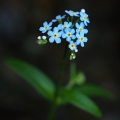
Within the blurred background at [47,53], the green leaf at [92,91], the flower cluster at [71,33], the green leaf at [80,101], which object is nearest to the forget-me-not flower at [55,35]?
the flower cluster at [71,33]

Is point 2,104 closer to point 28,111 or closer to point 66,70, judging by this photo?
point 28,111

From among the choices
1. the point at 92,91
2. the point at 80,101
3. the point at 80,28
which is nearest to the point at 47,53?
the point at 92,91

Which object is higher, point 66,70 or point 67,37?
point 66,70

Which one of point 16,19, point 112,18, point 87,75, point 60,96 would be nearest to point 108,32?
point 112,18

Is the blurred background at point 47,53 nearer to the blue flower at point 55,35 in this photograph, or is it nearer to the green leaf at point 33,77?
the green leaf at point 33,77

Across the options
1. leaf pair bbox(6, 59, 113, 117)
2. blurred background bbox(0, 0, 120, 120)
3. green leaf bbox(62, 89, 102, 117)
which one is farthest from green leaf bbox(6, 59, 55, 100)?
blurred background bbox(0, 0, 120, 120)

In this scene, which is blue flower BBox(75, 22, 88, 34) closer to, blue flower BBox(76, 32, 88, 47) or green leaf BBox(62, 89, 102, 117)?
blue flower BBox(76, 32, 88, 47)
